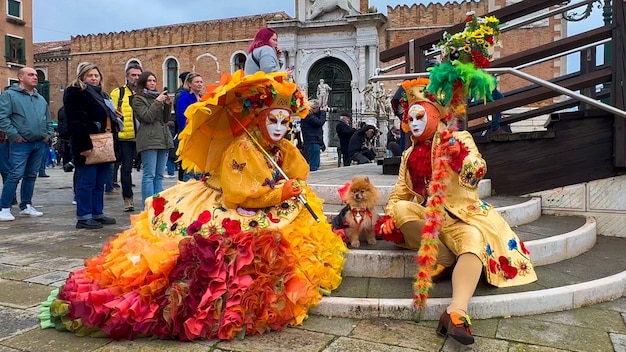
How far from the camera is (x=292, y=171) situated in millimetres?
4047

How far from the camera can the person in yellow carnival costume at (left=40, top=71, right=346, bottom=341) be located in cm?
295

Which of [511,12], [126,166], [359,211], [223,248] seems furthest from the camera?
[126,166]

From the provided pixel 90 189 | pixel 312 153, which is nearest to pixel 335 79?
pixel 312 153

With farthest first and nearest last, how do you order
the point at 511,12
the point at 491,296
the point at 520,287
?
the point at 511,12
the point at 520,287
the point at 491,296

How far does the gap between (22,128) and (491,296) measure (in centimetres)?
618

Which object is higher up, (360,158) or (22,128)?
(22,128)

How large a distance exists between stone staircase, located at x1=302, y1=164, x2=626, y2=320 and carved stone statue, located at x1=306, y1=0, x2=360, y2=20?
1905cm

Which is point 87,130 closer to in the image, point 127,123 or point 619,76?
point 127,123

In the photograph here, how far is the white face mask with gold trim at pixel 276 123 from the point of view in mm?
3809

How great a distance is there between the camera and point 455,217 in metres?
3.37

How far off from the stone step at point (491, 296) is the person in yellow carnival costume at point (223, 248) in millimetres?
191

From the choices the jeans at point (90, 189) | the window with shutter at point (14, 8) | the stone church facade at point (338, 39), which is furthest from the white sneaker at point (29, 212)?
the window with shutter at point (14, 8)

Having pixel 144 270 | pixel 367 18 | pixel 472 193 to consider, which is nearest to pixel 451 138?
pixel 472 193

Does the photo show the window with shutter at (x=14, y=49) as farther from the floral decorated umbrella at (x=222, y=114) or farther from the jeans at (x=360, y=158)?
the floral decorated umbrella at (x=222, y=114)
